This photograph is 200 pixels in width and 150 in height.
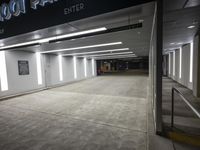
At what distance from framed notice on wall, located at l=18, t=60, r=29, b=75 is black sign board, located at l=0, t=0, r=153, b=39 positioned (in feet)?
13.4

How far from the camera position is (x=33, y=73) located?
8.45 metres

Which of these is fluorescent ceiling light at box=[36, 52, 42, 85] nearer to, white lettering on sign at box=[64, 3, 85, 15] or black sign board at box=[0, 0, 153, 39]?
black sign board at box=[0, 0, 153, 39]

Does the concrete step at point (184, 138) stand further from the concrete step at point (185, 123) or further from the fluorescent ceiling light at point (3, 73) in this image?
the fluorescent ceiling light at point (3, 73)

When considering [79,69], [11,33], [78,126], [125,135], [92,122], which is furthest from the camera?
[79,69]

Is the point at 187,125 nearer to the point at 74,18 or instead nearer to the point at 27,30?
the point at 74,18

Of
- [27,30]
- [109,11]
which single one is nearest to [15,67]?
[27,30]

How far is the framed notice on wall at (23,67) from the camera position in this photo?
751 centimetres

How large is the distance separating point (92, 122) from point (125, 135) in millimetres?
1003

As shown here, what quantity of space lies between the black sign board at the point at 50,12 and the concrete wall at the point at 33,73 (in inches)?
152

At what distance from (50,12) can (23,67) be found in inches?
242

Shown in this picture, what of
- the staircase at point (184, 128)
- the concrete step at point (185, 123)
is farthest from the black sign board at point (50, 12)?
the concrete step at point (185, 123)

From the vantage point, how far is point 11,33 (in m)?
3.61

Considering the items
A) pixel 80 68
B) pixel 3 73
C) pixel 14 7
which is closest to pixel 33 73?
pixel 3 73

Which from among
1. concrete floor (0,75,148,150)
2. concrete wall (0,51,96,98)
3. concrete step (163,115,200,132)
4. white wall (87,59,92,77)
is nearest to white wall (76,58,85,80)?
concrete wall (0,51,96,98)
